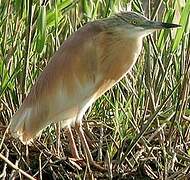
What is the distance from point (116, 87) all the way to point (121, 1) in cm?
32

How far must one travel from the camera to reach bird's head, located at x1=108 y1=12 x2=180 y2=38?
1.60 meters

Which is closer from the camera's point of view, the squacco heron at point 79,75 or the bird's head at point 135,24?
the bird's head at point 135,24

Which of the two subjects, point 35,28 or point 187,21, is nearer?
point 187,21

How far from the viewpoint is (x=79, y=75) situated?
Result: 1930 mm

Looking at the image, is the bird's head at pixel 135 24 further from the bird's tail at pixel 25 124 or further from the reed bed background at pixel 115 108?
the bird's tail at pixel 25 124

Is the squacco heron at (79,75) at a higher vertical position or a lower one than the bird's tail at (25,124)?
higher

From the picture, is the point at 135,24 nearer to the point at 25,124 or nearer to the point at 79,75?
the point at 79,75

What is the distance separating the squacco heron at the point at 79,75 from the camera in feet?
5.97

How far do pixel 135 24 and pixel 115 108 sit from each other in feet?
0.94

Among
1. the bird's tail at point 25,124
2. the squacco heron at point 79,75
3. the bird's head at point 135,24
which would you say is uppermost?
the bird's head at point 135,24

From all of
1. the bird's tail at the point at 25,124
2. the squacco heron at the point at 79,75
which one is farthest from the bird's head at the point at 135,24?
the bird's tail at the point at 25,124

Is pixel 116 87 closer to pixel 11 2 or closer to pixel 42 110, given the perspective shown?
pixel 42 110

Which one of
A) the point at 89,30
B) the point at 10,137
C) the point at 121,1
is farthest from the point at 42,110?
the point at 121,1

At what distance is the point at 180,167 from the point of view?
1.87 metres
